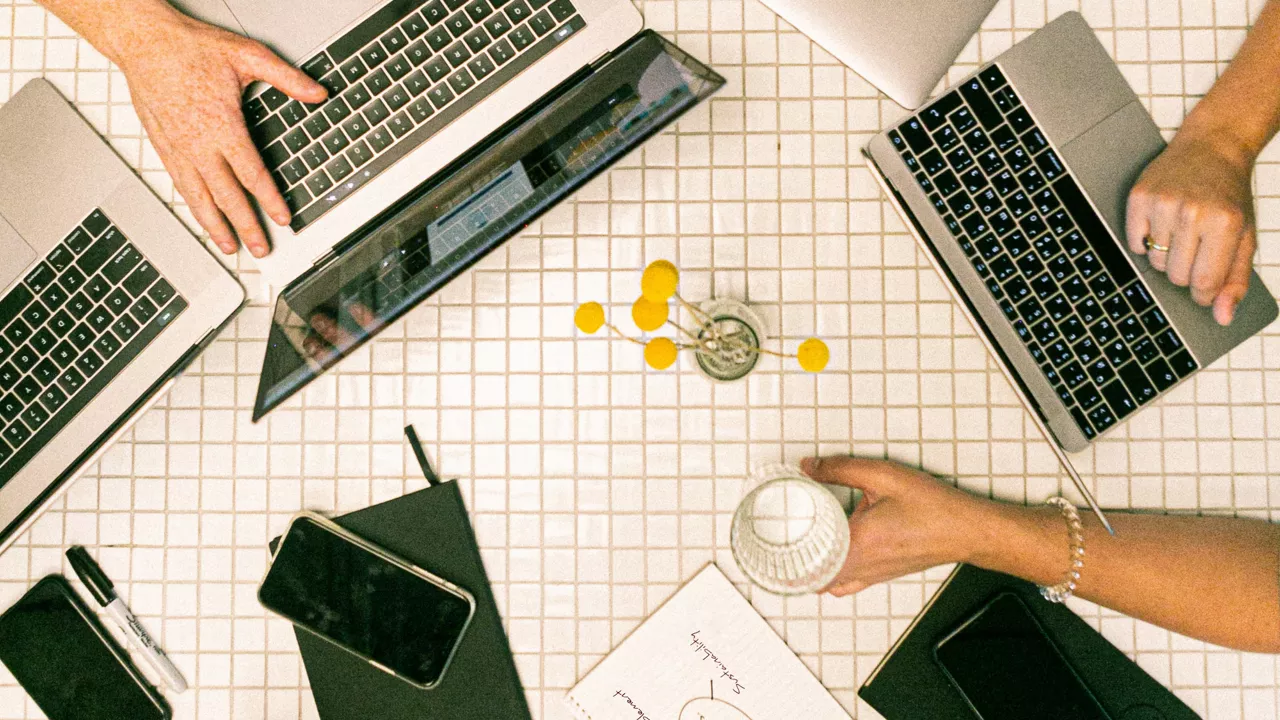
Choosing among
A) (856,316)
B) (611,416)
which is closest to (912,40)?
(856,316)

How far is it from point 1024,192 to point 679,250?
39cm

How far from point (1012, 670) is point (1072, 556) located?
150 mm

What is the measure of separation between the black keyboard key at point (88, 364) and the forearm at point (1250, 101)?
1.28 m

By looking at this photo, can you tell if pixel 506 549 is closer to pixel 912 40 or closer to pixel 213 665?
pixel 213 665

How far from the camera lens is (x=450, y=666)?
95 cm

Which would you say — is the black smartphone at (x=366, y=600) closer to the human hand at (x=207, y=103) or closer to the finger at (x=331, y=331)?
the finger at (x=331, y=331)

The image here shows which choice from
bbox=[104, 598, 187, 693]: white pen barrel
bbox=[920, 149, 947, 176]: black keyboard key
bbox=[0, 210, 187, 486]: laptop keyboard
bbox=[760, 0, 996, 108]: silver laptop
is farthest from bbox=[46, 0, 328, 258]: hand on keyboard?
bbox=[920, 149, 947, 176]: black keyboard key

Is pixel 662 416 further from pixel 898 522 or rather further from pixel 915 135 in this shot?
pixel 915 135

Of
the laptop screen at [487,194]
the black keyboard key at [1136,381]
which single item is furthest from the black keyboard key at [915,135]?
the black keyboard key at [1136,381]

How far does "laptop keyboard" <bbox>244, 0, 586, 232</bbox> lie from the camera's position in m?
0.87

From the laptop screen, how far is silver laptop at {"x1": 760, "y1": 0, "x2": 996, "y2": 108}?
0.17 meters

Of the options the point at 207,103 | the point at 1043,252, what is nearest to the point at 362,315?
the point at 207,103

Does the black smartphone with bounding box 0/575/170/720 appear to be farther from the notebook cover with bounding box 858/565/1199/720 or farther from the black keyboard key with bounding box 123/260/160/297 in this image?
the notebook cover with bounding box 858/565/1199/720

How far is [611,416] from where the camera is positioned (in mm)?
962
